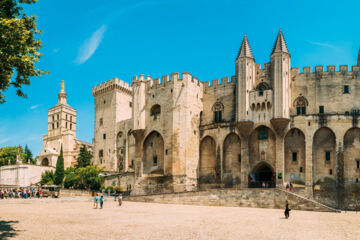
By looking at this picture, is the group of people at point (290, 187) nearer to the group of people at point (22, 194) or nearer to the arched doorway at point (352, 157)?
the arched doorway at point (352, 157)

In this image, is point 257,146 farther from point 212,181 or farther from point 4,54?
point 4,54

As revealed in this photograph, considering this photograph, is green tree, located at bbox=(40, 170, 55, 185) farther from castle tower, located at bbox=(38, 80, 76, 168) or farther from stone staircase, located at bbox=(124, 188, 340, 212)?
stone staircase, located at bbox=(124, 188, 340, 212)

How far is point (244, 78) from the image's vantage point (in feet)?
137

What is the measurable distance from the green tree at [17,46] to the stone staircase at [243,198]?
69.3 feet

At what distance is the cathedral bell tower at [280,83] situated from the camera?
3919 cm

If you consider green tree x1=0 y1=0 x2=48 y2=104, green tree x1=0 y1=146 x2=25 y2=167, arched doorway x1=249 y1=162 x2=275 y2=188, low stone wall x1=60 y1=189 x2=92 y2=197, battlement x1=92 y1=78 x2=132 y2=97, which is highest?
battlement x1=92 y1=78 x2=132 y2=97

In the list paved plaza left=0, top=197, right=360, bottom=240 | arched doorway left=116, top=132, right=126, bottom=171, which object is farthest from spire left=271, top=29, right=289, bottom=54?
arched doorway left=116, top=132, right=126, bottom=171

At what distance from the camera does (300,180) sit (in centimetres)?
3903

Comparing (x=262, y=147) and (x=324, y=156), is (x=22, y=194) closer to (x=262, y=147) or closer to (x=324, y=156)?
(x=262, y=147)

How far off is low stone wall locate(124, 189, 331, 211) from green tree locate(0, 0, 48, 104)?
69.3 feet

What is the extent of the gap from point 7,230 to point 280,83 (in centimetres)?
2922

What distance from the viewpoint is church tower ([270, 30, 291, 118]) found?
1546 inches

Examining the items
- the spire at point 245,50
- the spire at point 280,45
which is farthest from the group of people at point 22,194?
the spire at point 280,45

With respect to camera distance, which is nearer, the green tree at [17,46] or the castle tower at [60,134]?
the green tree at [17,46]
